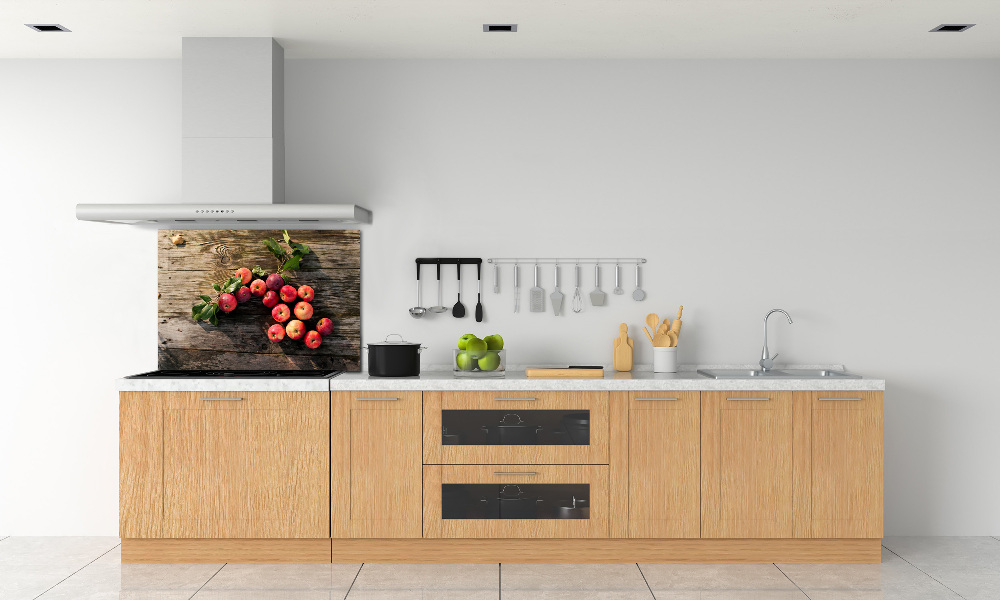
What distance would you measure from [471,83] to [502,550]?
2380mm

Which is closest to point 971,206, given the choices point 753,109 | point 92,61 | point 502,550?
point 753,109

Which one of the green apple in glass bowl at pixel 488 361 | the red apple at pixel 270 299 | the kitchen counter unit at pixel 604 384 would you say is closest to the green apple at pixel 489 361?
the green apple in glass bowl at pixel 488 361

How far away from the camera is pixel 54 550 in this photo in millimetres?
3898

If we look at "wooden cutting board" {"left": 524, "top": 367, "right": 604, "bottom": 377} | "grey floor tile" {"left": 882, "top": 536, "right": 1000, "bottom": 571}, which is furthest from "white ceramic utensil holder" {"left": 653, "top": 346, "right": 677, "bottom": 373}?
"grey floor tile" {"left": 882, "top": 536, "right": 1000, "bottom": 571}

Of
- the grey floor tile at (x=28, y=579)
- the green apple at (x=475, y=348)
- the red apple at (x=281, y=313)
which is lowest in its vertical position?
the grey floor tile at (x=28, y=579)

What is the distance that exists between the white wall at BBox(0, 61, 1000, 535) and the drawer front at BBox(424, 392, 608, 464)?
0.59 meters

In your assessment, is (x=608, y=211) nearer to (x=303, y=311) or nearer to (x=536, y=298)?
(x=536, y=298)

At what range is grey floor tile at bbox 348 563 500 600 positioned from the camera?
3.26m

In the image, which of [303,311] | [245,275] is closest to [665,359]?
[303,311]

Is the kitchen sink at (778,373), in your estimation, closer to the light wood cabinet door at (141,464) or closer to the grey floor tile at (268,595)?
the grey floor tile at (268,595)

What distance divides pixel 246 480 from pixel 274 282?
3.34 feet

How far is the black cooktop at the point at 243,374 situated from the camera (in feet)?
12.2

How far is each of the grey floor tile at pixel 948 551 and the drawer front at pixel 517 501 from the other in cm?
154

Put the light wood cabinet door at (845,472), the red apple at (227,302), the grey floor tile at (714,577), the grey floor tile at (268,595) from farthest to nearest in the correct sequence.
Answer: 1. the red apple at (227,302)
2. the light wood cabinet door at (845,472)
3. the grey floor tile at (714,577)
4. the grey floor tile at (268,595)
